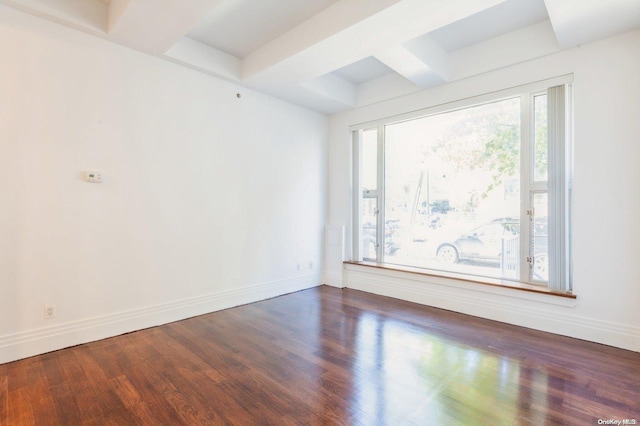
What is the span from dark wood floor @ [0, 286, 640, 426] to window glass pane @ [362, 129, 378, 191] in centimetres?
236

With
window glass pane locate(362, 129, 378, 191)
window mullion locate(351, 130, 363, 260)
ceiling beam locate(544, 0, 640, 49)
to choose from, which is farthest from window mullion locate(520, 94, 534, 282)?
window mullion locate(351, 130, 363, 260)

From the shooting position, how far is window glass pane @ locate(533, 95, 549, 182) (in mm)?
3400

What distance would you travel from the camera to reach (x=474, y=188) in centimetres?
401

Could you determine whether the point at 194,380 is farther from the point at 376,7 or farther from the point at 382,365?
the point at 376,7

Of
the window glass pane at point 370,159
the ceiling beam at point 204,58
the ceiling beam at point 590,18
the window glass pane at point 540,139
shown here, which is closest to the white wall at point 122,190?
the ceiling beam at point 204,58

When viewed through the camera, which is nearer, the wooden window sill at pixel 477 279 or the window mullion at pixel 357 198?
the wooden window sill at pixel 477 279

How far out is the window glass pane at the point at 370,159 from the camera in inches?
197

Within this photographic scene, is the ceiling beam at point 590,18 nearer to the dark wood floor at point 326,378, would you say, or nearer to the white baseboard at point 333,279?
the dark wood floor at point 326,378

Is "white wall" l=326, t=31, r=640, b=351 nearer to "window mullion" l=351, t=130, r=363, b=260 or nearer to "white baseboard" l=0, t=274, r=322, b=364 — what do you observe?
"window mullion" l=351, t=130, r=363, b=260

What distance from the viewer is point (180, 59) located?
341cm

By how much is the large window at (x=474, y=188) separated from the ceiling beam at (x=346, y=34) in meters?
1.45

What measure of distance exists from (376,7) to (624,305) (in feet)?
11.0

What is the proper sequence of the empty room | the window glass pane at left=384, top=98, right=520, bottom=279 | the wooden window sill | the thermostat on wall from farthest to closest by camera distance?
the window glass pane at left=384, top=98, right=520, bottom=279 → the wooden window sill → the thermostat on wall → the empty room

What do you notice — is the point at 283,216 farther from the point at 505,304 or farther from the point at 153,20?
the point at 505,304
